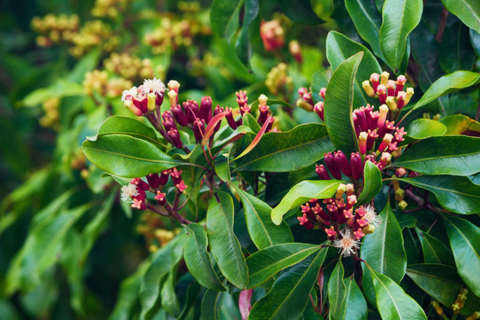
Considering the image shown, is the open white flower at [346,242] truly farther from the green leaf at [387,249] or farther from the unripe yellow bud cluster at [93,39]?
the unripe yellow bud cluster at [93,39]

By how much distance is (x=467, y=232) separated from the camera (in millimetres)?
800

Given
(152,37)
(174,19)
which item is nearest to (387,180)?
(152,37)

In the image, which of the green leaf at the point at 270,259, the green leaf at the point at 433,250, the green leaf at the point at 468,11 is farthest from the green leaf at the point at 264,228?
the green leaf at the point at 468,11

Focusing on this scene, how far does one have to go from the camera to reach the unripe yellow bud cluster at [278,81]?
4.91 feet

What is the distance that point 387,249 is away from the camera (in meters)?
0.78

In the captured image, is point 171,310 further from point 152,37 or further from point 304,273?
point 152,37

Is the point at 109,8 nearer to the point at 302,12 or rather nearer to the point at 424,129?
the point at 302,12

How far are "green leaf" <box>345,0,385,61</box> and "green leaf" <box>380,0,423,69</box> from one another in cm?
8

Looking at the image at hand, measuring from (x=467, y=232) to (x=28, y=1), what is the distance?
2.66 m

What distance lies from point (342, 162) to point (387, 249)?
160 mm

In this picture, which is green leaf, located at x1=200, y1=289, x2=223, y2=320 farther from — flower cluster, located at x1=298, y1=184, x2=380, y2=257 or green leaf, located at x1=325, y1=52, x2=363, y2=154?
green leaf, located at x1=325, y1=52, x2=363, y2=154

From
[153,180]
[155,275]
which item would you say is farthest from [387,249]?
[155,275]

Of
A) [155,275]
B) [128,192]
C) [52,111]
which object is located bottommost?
[52,111]

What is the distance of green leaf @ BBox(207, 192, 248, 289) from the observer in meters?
0.75
